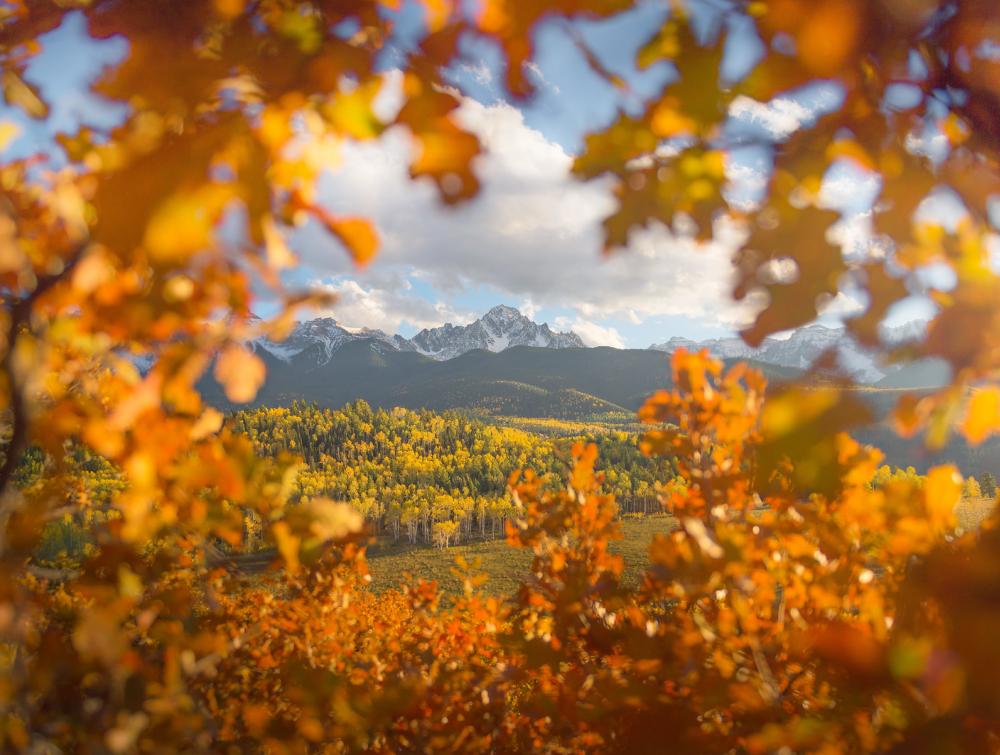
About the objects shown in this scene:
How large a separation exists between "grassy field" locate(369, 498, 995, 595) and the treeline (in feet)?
20.1

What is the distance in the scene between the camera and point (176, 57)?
130cm

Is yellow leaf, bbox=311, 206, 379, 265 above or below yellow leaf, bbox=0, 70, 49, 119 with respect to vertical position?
below

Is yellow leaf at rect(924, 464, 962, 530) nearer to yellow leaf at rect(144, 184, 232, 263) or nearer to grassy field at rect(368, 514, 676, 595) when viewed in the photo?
yellow leaf at rect(144, 184, 232, 263)

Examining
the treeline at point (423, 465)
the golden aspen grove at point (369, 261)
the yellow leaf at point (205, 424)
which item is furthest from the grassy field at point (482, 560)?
the yellow leaf at point (205, 424)

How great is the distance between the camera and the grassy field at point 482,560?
6234cm

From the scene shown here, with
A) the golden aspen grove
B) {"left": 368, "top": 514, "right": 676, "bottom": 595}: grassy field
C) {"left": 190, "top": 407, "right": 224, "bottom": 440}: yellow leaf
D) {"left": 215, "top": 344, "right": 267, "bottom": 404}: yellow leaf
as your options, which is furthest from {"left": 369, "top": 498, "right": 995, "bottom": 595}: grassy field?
{"left": 215, "top": 344, "right": 267, "bottom": 404}: yellow leaf

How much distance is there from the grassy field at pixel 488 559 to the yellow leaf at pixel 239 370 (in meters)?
56.9

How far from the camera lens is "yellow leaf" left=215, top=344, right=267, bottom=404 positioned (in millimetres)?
1334

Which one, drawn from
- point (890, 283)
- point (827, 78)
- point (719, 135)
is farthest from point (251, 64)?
point (890, 283)

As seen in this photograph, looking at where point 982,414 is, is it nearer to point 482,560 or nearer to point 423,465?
point 482,560

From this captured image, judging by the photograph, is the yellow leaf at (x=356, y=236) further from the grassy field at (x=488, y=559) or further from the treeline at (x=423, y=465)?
the treeline at (x=423, y=465)

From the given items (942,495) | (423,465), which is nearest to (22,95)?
(942,495)

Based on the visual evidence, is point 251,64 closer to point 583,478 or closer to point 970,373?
point 970,373

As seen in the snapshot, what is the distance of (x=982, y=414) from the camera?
154 cm
